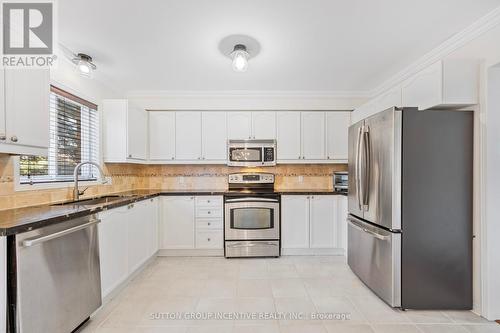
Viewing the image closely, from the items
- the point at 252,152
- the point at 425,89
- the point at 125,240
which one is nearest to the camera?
the point at 425,89

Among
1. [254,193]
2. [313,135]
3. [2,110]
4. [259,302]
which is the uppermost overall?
[313,135]

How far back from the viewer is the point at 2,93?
1.65m

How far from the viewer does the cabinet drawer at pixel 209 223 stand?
367 cm

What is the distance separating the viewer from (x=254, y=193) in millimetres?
3652

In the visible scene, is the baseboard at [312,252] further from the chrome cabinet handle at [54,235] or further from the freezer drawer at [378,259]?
the chrome cabinet handle at [54,235]

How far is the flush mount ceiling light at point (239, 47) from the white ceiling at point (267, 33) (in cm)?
7

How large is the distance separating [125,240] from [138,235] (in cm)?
32

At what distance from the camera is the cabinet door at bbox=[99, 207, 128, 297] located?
225 cm

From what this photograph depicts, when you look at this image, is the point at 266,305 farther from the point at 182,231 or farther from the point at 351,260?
the point at 182,231

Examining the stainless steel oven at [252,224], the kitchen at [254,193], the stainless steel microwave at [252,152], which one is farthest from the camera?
the stainless steel microwave at [252,152]

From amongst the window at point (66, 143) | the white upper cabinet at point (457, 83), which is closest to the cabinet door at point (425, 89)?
the white upper cabinet at point (457, 83)

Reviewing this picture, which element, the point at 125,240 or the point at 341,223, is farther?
the point at 341,223

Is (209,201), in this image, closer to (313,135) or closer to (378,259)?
(313,135)

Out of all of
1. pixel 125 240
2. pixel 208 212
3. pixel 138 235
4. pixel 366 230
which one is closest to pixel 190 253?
pixel 208 212
